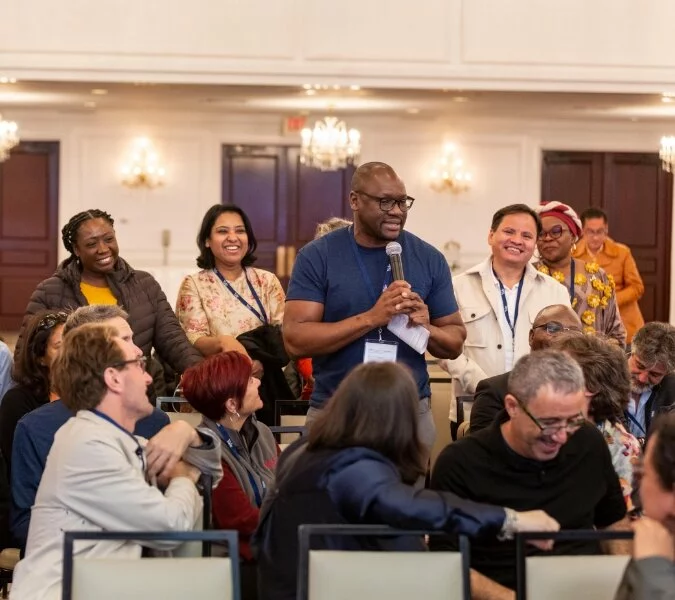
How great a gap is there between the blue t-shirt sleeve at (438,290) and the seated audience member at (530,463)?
3.36 feet

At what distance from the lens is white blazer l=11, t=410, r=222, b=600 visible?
266 cm

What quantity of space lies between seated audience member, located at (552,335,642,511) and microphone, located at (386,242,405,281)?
648 mm

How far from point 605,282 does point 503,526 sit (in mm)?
A: 3023

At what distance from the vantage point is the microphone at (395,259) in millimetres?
3703

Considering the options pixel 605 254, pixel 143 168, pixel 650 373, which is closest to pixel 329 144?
pixel 143 168

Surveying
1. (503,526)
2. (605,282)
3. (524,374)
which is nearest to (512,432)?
(524,374)

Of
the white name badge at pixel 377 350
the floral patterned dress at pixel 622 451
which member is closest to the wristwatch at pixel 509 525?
the floral patterned dress at pixel 622 451

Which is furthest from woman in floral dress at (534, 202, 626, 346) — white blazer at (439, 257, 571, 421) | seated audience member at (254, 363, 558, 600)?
seated audience member at (254, 363, 558, 600)

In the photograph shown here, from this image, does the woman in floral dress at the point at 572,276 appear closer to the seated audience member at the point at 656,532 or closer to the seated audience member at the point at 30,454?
the seated audience member at the point at 30,454

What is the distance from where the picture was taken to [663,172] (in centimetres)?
1346

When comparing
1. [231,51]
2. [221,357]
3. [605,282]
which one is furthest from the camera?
[231,51]

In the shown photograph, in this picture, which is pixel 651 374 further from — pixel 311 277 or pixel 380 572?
pixel 380 572

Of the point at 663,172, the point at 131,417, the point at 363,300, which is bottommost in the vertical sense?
the point at 131,417

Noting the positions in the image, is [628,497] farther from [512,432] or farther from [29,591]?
[29,591]
